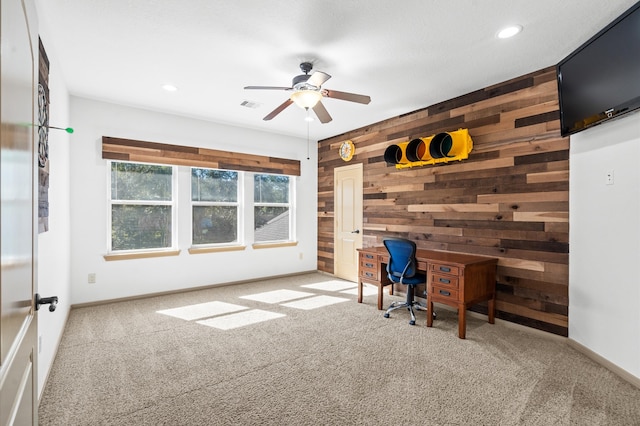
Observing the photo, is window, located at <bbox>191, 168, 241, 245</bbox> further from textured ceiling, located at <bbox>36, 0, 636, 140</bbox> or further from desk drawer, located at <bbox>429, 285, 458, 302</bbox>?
desk drawer, located at <bbox>429, 285, 458, 302</bbox>

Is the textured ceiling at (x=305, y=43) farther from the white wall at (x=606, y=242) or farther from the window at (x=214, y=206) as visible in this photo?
the window at (x=214, y=206)

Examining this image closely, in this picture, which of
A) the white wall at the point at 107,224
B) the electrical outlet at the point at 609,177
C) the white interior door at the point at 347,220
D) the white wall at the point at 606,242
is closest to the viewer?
the white wall at the point at 606,242

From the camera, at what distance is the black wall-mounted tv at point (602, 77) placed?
2.14 m

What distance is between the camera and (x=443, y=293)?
11.1ft

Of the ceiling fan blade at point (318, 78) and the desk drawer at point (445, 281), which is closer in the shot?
the ceiling fan blade at point (318, 78)

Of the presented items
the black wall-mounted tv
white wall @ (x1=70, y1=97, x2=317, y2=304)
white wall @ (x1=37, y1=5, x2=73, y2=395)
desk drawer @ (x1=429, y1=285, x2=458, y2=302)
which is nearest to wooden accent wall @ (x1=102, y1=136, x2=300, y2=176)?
white wall @ (x1=70, y1=97, x2=317, y2=304)

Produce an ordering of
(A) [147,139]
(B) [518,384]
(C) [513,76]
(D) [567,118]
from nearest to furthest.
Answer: (B) [518,384] → (D) [567,118] → (C) [513,76] → (A) [147,139]

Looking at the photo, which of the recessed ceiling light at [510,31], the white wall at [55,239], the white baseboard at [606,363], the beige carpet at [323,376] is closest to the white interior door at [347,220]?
the beige carpet at [323,376]

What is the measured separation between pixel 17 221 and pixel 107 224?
154 inches

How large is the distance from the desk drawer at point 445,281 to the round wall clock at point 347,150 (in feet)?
8.97

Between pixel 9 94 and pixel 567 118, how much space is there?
3.63 metres

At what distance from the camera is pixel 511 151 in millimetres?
3459

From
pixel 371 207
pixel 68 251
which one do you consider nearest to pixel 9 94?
pixel 68 251

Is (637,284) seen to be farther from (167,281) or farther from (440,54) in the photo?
(167,281)
